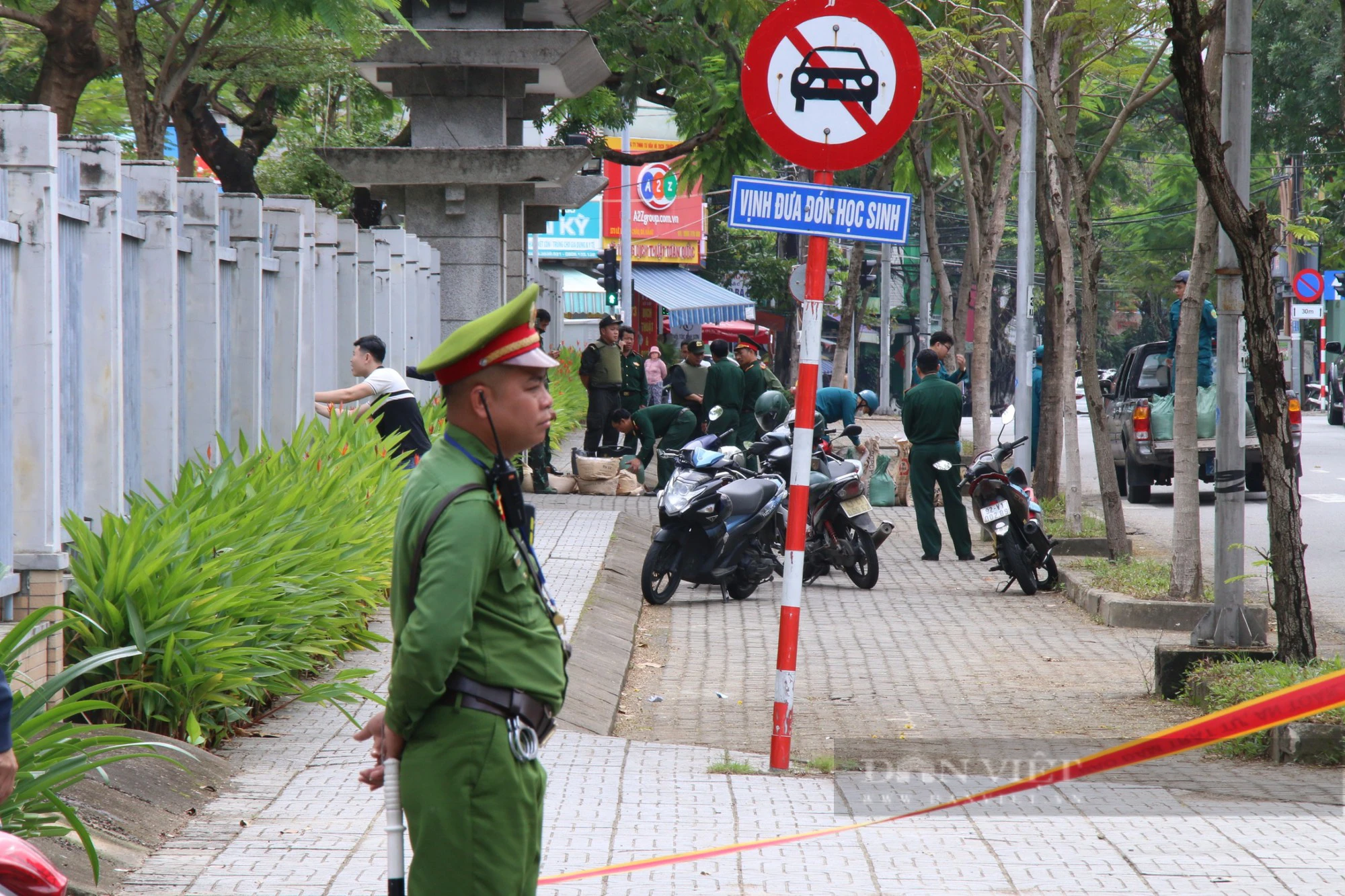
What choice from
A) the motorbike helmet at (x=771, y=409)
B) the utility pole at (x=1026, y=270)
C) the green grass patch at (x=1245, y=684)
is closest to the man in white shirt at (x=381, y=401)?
the motorbike helmet at (x=771, y=409)

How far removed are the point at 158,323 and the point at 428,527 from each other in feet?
15.9

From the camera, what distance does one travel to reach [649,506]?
1639 cm

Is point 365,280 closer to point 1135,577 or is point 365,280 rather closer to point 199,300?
point 199,300

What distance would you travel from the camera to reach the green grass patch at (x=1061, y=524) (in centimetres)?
1408

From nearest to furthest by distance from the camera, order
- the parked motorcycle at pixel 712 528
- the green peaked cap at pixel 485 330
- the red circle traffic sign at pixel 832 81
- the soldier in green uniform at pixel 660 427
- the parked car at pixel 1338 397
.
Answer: the green peaked cap at pixel 485 330 < the red circle traffic sign at pixel 832 81 < the parked motorcycle at pixel 712 528 < the soldier in green uniform at pixel 660 427 < the parked car at pixel 1338 397

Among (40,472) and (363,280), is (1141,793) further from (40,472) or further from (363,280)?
(363,280)

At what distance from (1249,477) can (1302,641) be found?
11485 millimetres

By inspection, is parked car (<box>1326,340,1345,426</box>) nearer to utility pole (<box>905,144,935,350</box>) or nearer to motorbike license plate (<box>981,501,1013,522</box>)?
utility pole (<box>905,144,935,350</box>)

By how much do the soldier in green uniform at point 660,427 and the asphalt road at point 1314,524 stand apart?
4742 mm

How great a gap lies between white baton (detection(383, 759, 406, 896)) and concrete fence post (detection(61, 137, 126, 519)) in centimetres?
377

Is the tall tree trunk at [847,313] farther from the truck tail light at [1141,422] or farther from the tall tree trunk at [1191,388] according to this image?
the tall tree trunk at [1191,388]

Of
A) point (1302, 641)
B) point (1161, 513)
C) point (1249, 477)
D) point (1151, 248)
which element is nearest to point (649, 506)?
point (1161, 513)

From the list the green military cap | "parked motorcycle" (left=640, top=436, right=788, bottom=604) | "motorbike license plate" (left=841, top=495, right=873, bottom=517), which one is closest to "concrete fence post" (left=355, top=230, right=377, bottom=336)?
"parked motorcycle" (left=640, top=436, right=788, bottom=604)

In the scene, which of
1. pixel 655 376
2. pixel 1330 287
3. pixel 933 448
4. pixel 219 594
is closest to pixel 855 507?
pixel 933 448
